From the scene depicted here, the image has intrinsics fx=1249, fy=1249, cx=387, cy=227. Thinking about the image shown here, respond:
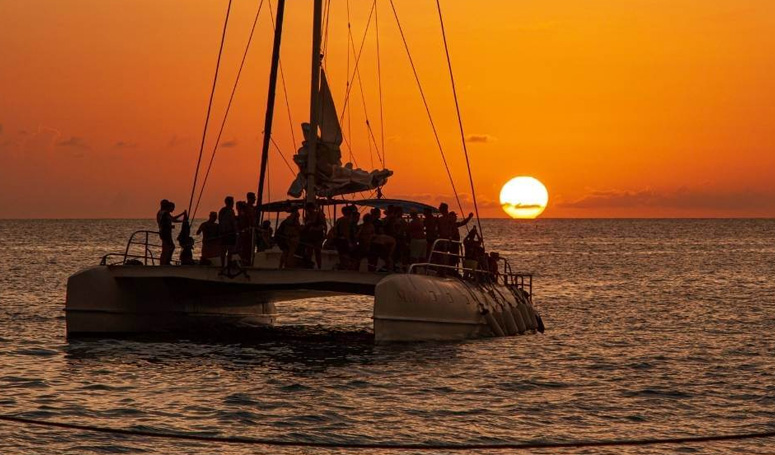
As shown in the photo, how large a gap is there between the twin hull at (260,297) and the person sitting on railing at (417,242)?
96 centimetres

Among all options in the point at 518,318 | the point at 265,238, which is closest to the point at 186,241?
the point at 265,238

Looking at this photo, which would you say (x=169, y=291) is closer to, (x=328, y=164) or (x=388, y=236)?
(x=328, y=164)

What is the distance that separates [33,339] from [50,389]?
31.1 ft

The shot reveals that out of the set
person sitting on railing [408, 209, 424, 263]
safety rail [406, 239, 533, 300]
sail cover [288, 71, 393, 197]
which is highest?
sail cover [288, 71, 393, 197]

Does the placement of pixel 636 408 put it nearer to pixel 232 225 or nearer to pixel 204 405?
pixel 204 405

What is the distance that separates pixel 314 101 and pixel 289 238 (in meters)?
4.23

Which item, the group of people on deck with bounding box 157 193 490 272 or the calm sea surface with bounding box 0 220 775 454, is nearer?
the calm sea surface with bounding box 0 220 775 454

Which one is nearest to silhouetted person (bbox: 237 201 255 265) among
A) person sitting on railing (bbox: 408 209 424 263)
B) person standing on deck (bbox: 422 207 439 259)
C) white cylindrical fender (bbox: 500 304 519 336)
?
person sitting on railing (bbox: 408 209 424 263)

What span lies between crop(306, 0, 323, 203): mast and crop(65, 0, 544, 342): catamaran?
0.02m

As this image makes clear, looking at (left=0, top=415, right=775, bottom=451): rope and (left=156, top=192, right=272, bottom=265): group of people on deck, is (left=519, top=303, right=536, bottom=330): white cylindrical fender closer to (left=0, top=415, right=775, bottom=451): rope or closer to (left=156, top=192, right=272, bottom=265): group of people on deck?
(left=156, top=192, right=272, bottom=265): group of people on deck

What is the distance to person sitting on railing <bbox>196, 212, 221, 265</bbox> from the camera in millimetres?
25641

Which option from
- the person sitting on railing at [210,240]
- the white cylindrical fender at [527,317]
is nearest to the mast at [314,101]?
the person sitting on railing at [210,240]

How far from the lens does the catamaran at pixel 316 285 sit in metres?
23.8

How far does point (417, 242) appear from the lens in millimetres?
26062
